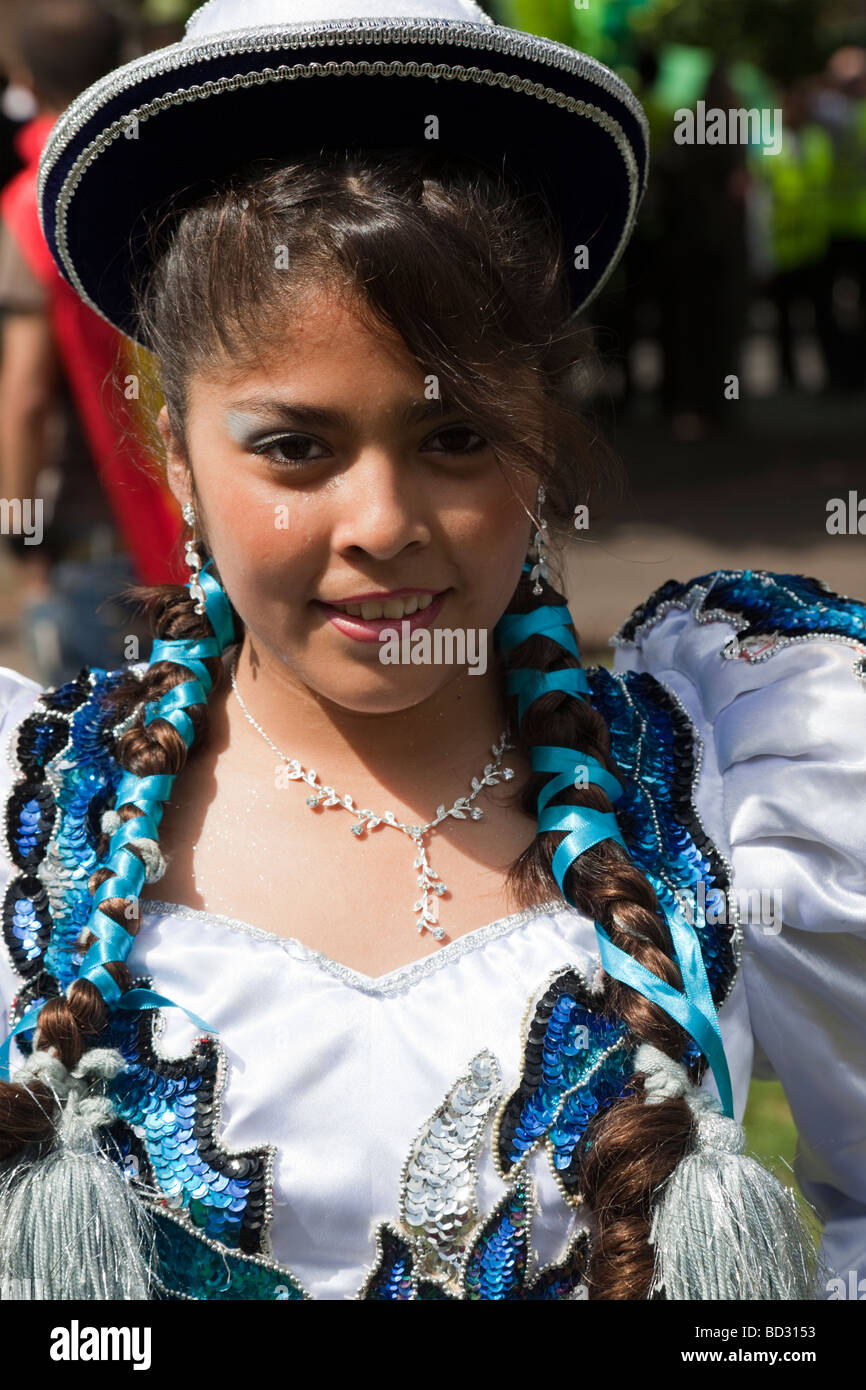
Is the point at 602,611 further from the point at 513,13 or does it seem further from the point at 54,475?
the point at 54,475

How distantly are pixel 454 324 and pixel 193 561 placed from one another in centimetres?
45

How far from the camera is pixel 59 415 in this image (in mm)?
4090

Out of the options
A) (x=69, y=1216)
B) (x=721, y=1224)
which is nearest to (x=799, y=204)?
(x=721, y=1224)

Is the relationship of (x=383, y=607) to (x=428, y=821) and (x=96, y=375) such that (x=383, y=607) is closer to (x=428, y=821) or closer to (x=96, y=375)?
(x=428, y=821)

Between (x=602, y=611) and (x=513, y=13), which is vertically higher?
(x=513, y=13)

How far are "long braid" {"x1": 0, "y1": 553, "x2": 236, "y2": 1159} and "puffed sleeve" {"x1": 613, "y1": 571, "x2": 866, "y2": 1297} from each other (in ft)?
1.99

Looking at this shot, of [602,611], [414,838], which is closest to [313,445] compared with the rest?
[414,838]

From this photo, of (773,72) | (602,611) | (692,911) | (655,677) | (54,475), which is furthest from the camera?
(773,72)

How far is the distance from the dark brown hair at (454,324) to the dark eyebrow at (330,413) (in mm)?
25

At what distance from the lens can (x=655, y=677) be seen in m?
2.07

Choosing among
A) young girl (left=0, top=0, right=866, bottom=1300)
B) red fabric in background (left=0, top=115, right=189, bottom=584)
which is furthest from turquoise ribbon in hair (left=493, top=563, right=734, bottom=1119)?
red fabric in background (left=0, top=115, right=189, bottom=584)

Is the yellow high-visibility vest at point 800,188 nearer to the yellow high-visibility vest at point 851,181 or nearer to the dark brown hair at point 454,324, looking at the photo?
the yellow high-visibility vest at point 851,181

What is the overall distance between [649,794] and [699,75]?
7.57 m

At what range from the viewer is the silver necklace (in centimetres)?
176
